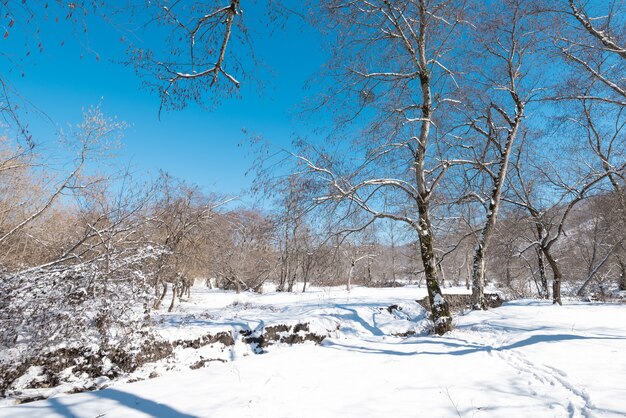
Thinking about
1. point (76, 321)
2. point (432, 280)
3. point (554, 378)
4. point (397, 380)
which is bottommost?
point (397, 380)

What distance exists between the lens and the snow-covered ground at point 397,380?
11.1 feet

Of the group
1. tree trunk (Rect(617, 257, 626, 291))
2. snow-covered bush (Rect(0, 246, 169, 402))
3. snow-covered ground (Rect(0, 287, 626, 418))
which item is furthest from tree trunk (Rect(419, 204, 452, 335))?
tree trunk (Rect(617, 257, 626, 291))

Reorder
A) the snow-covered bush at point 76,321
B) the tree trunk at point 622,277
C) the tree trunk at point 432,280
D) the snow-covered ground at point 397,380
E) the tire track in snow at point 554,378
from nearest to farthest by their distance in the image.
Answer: the tire track in snow at point 554,378, the snow-covered ground at point 397,380, the snow-covered bush at point 76,321, the tree trunk at point 432,280, the tree trunk at point 622,277

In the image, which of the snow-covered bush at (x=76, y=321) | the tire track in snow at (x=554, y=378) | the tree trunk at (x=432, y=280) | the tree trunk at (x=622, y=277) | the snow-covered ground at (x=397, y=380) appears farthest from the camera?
the tree trunk at (x=622, y=277)

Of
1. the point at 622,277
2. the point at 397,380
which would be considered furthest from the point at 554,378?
the point at 622,277

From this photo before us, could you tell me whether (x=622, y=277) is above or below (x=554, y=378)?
above

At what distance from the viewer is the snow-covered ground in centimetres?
338

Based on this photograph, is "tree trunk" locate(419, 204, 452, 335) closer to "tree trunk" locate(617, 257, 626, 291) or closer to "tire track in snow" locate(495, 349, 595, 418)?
"tire track in snow" locate(495, 349, 595, 418)

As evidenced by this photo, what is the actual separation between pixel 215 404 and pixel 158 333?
13.0 feet

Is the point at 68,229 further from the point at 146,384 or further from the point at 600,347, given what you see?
the point at 600,347

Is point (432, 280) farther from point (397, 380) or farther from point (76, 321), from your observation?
point (76, 321)

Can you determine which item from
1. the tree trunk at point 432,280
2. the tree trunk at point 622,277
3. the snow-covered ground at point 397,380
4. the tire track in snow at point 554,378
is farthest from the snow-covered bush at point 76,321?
the tree trunk at point 622,277

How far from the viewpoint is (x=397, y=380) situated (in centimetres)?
431

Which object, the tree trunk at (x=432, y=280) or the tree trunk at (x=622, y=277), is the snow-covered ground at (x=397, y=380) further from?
the tree trunk at (x=622, y=277)
